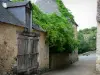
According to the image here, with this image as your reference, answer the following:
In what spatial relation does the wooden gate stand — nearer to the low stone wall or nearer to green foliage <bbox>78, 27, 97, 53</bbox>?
the low stone wall

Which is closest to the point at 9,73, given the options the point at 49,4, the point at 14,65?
the point at 14,65

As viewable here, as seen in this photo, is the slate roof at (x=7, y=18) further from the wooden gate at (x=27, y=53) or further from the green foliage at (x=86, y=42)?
the green foliage at (x=86, y=42)

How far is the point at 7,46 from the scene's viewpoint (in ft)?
43.1

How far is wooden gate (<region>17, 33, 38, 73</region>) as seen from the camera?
14614 millimetres

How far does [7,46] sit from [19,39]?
1481 mm

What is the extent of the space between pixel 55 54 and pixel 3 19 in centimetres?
1043

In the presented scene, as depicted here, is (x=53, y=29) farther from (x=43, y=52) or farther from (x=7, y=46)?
(x=7, y=46)

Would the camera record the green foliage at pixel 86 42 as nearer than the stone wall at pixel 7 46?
No

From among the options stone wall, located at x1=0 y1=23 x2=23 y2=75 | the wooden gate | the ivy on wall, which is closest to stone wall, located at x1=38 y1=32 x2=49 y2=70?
the ivy on wall

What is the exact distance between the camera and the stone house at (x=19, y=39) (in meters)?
12.9

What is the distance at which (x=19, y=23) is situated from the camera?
47.5 feet

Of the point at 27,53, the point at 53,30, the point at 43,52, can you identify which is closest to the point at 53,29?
the point at 53,30

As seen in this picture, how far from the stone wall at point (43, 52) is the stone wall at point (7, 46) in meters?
4.15

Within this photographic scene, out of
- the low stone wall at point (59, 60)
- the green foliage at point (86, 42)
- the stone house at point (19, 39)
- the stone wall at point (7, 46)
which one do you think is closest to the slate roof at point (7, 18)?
the stone house at point (19, 39)
